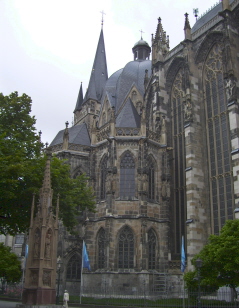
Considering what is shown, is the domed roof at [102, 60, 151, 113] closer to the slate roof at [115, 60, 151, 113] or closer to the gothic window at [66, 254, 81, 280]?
the slate roof at [115, 60, 151, 113]

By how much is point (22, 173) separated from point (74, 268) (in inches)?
666

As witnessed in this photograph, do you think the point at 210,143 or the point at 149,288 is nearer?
the point at 149,288

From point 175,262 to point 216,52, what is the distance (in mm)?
16682

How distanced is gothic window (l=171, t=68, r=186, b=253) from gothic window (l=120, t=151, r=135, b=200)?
157 inches

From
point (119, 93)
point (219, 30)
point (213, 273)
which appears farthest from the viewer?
point (119, 93)

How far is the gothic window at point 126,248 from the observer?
89.1 feet

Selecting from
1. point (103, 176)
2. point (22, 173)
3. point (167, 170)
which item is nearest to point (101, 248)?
point (103, 176)

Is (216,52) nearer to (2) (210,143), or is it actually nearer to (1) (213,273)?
(2) (210,143)

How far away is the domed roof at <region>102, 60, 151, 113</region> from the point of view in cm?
4216

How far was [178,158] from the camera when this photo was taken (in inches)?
1240

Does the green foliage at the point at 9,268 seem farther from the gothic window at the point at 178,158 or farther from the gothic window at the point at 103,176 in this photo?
the gothic window at the point at 178,158

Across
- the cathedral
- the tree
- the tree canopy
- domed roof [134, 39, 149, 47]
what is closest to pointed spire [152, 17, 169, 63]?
the cathedral

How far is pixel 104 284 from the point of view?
86.0 ft

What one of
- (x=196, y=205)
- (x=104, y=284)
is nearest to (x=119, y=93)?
(x=196, y=205)
